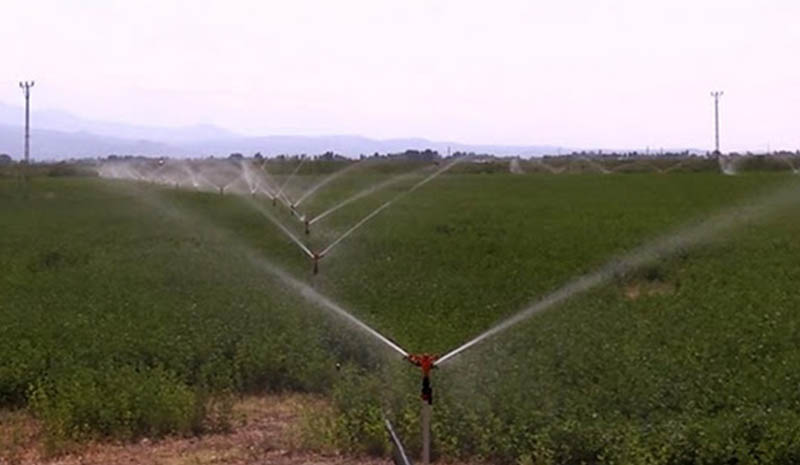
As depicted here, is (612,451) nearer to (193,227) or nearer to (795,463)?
(795,463)

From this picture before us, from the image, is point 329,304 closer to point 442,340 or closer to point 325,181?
point 442,340

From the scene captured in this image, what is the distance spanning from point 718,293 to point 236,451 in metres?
7.38

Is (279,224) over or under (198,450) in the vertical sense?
over

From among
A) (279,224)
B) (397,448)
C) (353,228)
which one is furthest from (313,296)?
(279,224)

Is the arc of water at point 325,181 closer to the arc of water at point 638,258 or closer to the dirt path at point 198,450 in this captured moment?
the arc of water at point 638,258

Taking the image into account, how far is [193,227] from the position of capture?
26.6 meters

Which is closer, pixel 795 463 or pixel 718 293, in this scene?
pixel 795 463

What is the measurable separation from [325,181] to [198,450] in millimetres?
41393

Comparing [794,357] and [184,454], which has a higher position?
[794,357]

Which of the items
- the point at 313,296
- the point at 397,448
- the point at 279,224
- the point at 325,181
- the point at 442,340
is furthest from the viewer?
the point at 325,181

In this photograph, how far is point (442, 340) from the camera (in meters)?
9.87

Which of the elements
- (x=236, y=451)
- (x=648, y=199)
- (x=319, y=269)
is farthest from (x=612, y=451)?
(x=648, y=199)

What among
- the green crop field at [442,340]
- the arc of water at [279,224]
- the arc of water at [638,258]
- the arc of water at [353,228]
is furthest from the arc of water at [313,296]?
the arc of water at [353,228]

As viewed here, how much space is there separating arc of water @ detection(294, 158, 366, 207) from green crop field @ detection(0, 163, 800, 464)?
15.4 meters
